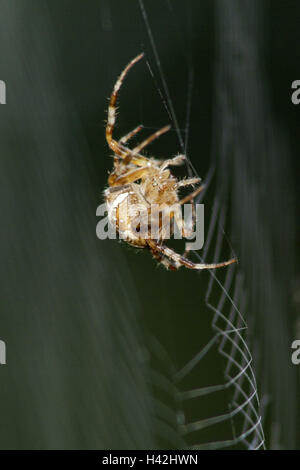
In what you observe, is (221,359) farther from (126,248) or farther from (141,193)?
(141,193)

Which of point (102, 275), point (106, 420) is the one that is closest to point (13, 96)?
point (102, 275)

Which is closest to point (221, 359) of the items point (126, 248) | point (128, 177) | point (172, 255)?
point (126, 248)

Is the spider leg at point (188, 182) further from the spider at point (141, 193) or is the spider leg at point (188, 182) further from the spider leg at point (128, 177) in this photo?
the spider leg at point (128, 177)

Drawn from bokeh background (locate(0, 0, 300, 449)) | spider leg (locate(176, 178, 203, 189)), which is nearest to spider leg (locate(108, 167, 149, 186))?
spider leg (locate(176, 178, 203, 189))

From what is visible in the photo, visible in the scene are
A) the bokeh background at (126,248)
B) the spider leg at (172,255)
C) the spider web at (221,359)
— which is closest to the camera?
the spider leg at (172,255)

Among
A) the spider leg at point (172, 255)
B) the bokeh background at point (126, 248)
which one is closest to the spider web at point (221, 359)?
the bokeh background at point (126, 248)
